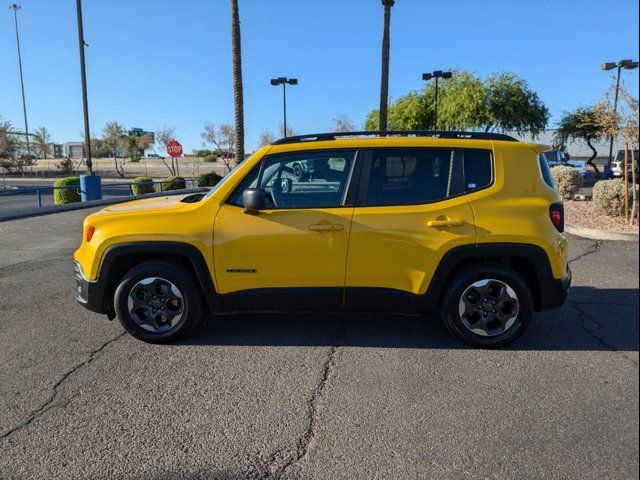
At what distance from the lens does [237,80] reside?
19859 mm

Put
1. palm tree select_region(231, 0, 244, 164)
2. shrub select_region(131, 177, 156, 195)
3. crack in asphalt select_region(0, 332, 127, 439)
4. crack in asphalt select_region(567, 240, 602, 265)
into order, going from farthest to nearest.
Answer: shrub select_region(131, 177, 156, 195)
palm tree select_region(231, 0, 244, 164)
crack in asphalt select_region(567, 240, 602, 265)
crack in asphalt select_region(0, 332, 127, 439)

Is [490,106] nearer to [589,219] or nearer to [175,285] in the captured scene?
[589,219]

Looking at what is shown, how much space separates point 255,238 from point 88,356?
1.72 m

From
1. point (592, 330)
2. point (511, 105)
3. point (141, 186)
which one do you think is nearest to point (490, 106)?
point (511, 105)

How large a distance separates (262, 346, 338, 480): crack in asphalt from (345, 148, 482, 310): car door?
38.2 inches

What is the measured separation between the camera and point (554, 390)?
3307 millimetres

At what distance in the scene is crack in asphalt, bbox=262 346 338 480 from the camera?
2.51 m

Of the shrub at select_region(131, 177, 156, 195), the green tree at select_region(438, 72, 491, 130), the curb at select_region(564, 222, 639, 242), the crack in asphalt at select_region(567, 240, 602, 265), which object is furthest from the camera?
the green tree at select_region(438, 72, 491, 130)

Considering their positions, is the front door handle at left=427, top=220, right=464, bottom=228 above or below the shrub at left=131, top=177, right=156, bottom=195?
above

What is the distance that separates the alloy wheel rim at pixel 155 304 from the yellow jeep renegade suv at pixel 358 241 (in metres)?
0.01

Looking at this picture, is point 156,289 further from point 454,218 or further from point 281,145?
point 454,218

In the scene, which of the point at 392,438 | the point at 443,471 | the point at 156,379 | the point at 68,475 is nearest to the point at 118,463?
the point at 68,475

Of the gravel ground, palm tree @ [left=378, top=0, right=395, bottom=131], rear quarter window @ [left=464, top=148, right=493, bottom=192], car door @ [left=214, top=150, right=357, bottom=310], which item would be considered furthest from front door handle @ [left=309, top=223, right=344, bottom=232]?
palm tree @ [left=378, top=0, right=395, bottom=131]

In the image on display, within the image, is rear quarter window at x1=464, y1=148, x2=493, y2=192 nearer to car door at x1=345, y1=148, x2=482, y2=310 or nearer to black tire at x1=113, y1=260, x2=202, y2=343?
car door at x1=345, y1=148, x2=482, y2=310
